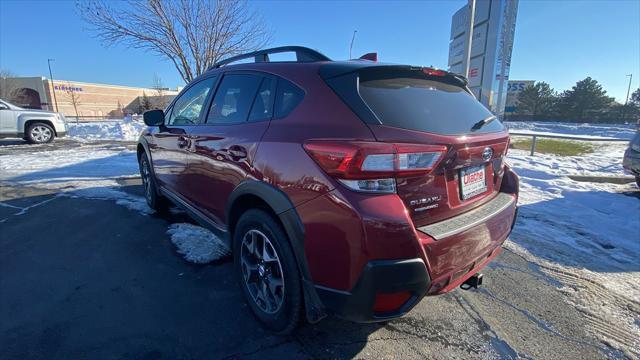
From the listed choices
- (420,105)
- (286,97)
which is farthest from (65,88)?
(420,105)

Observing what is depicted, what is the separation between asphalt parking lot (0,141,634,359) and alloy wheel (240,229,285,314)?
21cm

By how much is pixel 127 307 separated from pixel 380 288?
2.06m

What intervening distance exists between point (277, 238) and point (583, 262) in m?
3.37

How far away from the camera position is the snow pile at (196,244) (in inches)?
127

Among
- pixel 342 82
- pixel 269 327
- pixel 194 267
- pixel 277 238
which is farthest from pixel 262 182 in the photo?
pixel 194 267

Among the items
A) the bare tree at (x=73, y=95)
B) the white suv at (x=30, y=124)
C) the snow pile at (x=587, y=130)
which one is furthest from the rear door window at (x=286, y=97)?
the bare tree at (x=73, y=95)

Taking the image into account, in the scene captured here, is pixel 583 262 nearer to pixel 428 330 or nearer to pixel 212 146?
pixel 428 330

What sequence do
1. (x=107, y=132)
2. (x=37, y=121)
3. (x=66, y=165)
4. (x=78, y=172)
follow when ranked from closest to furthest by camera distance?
(x=78, y=172) < (x=66, y=165) < (x=37, y=121) < (x=107, y=132)

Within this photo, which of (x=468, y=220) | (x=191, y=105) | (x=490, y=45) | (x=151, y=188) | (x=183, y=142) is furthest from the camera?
Result: (x=490, y=45)

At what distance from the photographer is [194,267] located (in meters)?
3.03

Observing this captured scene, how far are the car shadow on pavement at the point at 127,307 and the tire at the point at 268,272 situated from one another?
0.16m

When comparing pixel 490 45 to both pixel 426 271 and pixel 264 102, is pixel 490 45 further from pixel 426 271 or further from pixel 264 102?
pixel 426 271

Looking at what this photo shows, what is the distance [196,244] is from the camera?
3490 mm

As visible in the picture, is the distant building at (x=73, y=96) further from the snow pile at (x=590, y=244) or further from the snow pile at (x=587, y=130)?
the snow pile at (x=590, y=244)
